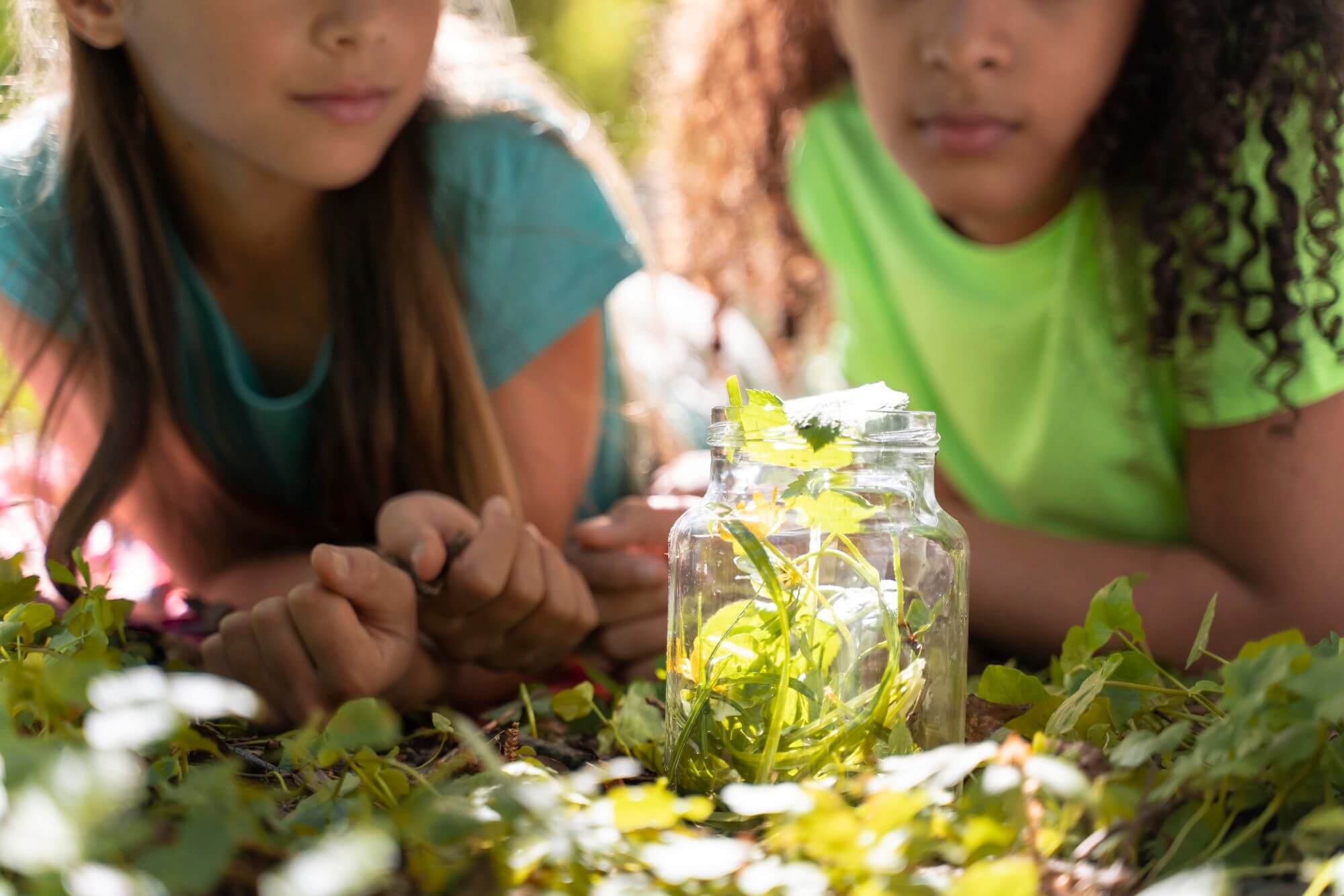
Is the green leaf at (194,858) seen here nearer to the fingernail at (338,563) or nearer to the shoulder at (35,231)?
the fingernail at (338,563)

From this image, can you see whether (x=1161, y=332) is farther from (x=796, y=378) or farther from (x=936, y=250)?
(x=796, y=378)

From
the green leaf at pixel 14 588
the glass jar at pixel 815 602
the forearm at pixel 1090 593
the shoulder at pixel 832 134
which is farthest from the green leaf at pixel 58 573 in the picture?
the shoulder at pixel 832 134

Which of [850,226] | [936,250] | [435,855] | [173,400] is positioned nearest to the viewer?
[435,855]

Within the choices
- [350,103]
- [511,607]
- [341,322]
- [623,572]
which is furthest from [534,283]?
[511,607]

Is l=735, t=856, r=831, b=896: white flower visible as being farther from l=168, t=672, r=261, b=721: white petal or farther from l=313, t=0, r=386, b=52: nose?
l=313, t=0, r=386, b=52: nose

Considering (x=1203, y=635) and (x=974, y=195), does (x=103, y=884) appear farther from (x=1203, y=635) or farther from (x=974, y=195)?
(x=974, y=195)

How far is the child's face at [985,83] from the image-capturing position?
1.05 meters

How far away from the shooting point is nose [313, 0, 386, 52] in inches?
38.1

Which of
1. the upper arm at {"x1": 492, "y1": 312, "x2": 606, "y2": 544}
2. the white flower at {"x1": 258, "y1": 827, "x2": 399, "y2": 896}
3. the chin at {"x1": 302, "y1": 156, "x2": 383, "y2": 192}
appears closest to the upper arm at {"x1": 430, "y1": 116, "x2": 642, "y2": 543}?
the upper arm at {"x1": 492, "y1": 312, "x2": 606, "y2": 544}

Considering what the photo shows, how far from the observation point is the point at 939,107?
1.11m

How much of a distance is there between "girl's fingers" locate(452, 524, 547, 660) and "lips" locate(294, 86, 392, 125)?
412mm

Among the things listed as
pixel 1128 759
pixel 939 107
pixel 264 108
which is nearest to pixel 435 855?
pixel 1128 759

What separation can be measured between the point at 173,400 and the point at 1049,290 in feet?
2.91

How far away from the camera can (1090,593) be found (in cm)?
109
